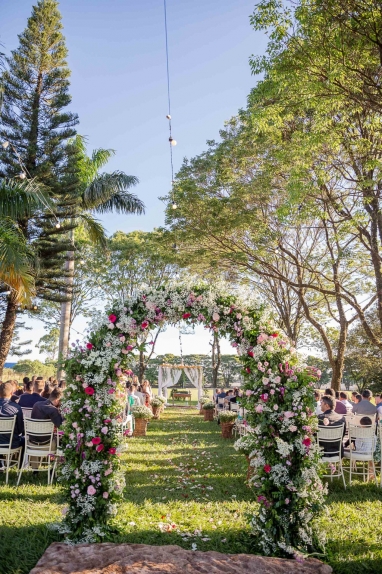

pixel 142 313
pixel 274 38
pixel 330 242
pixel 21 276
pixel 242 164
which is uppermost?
pixel 242 164

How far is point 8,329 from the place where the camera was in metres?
11.2

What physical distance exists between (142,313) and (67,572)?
7.67ft

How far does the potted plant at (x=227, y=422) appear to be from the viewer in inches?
439

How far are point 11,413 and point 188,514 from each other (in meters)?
3.12

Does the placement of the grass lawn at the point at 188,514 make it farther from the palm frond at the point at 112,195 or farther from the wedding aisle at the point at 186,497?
the palm frond at the point at 112,195

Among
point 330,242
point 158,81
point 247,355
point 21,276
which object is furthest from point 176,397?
point 247,355

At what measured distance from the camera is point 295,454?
4.17m

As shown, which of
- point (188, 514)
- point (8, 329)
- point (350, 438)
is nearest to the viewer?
point (188, 514)

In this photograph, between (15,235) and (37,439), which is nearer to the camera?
(37,439)

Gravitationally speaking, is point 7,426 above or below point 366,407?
below

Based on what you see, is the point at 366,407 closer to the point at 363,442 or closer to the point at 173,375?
the point at 363,442

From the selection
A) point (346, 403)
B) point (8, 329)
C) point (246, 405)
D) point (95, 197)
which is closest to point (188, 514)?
point (246, 405)

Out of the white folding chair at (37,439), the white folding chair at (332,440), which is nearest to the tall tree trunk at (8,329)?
the white folding chair at (37,439)

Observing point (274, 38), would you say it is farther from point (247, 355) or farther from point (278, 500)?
point (278, 500)
